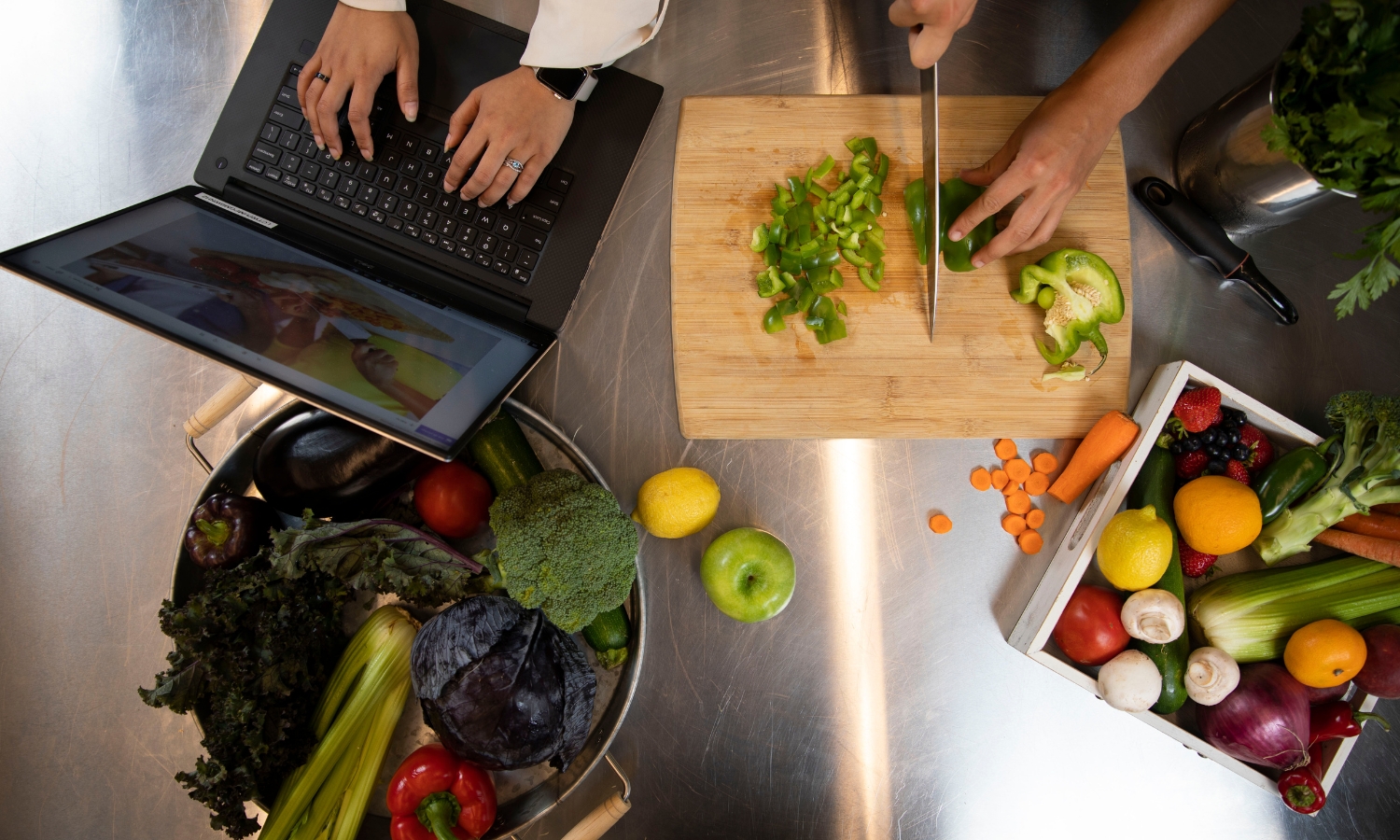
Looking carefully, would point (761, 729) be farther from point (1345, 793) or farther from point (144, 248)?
point (144, 248)

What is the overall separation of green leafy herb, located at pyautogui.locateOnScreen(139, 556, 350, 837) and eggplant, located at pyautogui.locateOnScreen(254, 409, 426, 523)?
11 centimetres

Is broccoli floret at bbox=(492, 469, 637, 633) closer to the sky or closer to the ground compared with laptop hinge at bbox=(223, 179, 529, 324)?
closer to the ground

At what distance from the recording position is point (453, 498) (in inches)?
43.3

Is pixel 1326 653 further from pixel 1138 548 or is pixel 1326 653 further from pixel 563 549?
pixel 563 549

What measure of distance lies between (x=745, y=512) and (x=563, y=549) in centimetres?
38

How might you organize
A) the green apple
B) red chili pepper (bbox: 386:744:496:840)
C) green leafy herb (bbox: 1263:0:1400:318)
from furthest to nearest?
1. the green apple
2. red chili pepper (bbox: 386:744:496:840)
3. green leafy herb (bbox: 1263:0:1400:318)

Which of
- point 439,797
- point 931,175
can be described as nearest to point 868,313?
point 931,175

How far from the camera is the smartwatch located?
1121mm

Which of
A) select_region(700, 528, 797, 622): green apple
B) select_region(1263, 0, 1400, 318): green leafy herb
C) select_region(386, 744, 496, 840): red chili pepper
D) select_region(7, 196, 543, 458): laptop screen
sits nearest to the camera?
select_region(1263, 0, 1400, 318): green leafy herb

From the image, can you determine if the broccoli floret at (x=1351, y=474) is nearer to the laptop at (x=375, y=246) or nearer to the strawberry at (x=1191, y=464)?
the strawberry at (x=1191, y=464)

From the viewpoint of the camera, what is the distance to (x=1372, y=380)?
4.12 feet

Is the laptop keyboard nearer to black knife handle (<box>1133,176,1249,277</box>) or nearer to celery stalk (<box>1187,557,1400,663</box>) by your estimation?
black knife handle (<box>1133,176,1249,277</box>)

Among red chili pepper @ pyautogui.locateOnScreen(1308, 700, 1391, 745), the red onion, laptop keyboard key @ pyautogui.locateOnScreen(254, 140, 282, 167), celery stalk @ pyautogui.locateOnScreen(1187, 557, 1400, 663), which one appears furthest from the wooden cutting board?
laptop keyboard key @ pyautogui.locateOnScreen(254, 140, 282, 167)

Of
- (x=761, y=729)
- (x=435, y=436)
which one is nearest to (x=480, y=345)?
(x=435, y=436)
